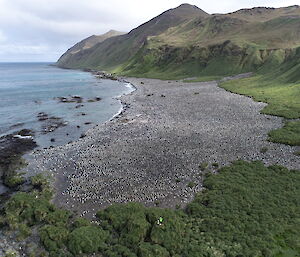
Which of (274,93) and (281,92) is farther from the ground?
(281,92)

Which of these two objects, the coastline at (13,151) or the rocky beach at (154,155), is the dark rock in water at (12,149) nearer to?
the coastline at (13,151)

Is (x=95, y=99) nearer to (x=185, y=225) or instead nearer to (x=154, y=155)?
(x=154, y=155)

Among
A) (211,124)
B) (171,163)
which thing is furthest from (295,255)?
(211,124)

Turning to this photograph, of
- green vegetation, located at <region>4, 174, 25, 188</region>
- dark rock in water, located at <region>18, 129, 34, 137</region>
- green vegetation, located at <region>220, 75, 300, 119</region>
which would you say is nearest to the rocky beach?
green vegetation, located at <region>4, 174, 25, 188</region>

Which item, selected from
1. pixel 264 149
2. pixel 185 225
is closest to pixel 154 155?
pixel 264 149

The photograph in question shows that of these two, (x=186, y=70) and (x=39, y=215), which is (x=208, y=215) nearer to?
(x=39, y=215)

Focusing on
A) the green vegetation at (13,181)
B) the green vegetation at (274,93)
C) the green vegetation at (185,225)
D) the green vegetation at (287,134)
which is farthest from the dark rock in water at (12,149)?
the green vegetation at (274,93)
